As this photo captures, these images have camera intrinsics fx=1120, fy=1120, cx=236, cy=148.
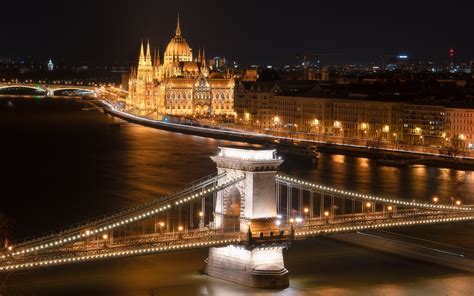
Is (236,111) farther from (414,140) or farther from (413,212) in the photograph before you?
(413,212)

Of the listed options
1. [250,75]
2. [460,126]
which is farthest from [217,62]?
[460,126]

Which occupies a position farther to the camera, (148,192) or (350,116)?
(350,116)

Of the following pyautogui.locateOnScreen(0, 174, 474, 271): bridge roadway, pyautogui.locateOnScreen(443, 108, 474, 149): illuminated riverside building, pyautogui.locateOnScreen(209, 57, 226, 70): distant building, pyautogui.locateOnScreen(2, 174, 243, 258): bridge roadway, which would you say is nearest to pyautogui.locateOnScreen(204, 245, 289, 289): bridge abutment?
pyautogui.locateOnScreen(0, 174, 474, 271): bridge roadway

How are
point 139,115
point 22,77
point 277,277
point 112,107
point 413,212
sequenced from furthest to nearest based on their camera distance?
1. point 22,77
2. point 112,107
3. point 139,115
4. point 413,212
5. point 277,277

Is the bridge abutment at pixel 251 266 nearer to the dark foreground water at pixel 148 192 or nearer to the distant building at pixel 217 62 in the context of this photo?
the dark foreground water at pixel 148 192

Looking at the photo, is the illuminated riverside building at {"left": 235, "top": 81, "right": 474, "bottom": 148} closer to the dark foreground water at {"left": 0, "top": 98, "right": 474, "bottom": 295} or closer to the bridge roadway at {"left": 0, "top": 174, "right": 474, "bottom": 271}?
the dark foreground water at {"left": 0, "top": 98, "right": 474, "bottom": 295}

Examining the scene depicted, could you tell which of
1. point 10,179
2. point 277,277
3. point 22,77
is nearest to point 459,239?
point 277,277

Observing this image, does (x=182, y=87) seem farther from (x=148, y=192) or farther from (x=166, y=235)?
(x=166, y=235)
